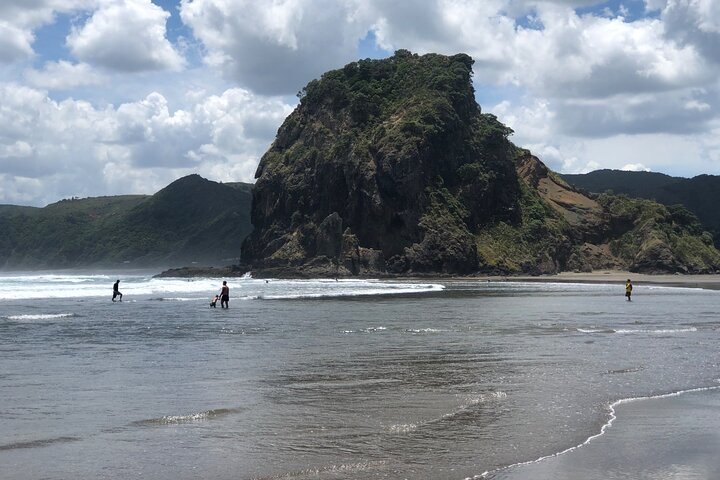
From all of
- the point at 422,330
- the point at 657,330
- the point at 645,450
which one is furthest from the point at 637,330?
the point at 645,450

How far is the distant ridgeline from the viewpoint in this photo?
328ft

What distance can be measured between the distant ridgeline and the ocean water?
246 ft

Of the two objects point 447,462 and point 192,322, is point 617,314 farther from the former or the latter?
point 447,462

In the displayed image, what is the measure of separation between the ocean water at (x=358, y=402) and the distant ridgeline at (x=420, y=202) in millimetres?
75039

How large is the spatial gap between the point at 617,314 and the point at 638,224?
8901 centimetres

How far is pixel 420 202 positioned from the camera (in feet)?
330

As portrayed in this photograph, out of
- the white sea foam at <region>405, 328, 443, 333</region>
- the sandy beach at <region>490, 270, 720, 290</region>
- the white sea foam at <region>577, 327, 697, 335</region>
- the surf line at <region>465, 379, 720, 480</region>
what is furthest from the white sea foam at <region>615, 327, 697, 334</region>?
the sandy beach at <region>490, 270, 720, 290</region>

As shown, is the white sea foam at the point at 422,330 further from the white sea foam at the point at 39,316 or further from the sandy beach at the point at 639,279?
the sandy beach at the point at 639,279

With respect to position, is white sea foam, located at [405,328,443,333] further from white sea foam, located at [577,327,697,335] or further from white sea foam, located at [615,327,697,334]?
white sea foam, located at [615,327,697,334]

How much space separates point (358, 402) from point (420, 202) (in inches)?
3506

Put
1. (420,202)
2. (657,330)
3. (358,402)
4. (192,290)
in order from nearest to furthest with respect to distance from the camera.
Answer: (358,402) < (657,330) < (192,290) < (420,202)

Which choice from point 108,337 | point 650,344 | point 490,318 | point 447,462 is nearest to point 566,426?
point 447,462

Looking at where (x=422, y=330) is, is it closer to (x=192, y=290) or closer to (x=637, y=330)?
(x=637, y=330)

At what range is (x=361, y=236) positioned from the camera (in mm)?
100812
